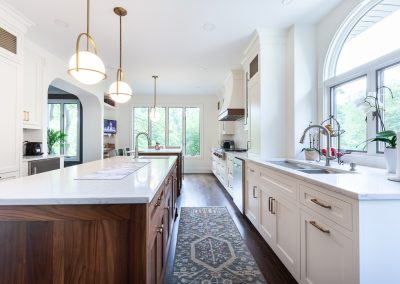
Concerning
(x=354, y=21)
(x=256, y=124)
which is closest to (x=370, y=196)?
(x=354, y=21)

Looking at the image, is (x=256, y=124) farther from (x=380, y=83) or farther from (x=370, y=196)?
(x=370, y=196)

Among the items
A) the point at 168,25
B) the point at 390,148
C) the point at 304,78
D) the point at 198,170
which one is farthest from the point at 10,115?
the point at 198,170

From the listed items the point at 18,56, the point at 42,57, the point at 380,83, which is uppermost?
the point at 42,57

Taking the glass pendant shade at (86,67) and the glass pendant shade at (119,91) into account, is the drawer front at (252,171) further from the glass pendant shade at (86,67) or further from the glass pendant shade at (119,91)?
the glass pendant shade at (86,67)

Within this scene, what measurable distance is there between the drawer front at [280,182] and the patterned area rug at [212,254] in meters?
0.74

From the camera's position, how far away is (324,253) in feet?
4.56

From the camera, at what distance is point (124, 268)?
104 centimetres

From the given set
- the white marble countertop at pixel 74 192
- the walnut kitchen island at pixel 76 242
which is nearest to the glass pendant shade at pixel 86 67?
the white marble countertop at pixel 74 192

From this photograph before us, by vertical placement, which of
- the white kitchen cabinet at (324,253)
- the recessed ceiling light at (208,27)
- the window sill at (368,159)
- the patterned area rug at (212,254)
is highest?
the recessed ceiling light at (208,27)

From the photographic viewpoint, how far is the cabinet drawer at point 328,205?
3.80 feet

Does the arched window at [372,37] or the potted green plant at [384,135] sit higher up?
the arched window at [372,37]

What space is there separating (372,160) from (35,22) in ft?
14.0

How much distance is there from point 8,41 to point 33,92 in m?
0.94

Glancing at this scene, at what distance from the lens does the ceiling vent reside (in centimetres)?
266
